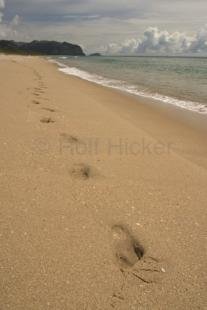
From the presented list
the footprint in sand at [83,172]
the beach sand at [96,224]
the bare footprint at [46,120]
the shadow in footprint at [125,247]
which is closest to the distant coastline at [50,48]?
the bare footprint at [46,120]

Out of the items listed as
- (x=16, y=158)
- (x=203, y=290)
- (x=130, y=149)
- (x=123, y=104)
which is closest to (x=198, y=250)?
(x=203, y=290)

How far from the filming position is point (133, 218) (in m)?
3.00

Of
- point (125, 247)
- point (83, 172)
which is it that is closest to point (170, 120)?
point (83, 172)

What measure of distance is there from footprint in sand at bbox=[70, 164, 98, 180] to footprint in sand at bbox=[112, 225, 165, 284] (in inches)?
39.7

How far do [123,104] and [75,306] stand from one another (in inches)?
380

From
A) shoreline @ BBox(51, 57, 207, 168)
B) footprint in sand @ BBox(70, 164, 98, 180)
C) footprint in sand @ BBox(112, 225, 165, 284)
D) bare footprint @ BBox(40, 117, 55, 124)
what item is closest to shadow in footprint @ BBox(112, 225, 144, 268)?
footprint in sand @ BBox(112, 225, 165, 284)

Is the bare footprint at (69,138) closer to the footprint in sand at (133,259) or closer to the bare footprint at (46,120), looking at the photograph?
the bare footprint at (46,120)

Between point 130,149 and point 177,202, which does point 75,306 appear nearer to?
point 177,202

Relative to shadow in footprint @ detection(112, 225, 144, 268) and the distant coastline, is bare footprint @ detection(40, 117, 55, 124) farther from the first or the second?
the distant coastline

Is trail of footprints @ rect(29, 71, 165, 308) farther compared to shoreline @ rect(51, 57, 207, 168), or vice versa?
shoreline @ rect(51, 57, 207, 168)

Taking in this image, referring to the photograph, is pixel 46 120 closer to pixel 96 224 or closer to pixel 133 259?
pixel 96 224

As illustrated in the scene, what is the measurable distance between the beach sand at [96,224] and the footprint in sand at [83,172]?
11mm

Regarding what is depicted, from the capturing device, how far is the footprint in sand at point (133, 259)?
2379 mm

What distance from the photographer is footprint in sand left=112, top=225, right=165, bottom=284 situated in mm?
2379
